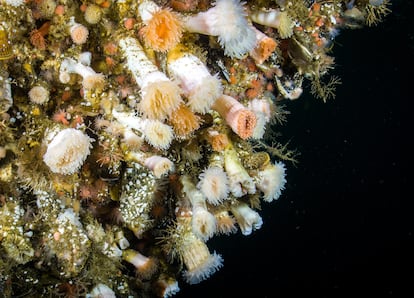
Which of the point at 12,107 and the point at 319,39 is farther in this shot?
the point at 319,39

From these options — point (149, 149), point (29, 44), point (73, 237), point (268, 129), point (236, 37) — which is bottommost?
point (268, 129)

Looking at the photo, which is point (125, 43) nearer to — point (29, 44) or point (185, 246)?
point (29, 44)

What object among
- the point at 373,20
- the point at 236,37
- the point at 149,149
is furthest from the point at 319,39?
the point at 149,149

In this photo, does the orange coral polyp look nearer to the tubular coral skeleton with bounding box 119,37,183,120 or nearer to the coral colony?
the coral colony

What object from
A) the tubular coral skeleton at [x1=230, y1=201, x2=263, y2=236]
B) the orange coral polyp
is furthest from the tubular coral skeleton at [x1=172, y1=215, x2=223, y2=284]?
the orange coral polyp

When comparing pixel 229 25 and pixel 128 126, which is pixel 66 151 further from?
pixel 229 25

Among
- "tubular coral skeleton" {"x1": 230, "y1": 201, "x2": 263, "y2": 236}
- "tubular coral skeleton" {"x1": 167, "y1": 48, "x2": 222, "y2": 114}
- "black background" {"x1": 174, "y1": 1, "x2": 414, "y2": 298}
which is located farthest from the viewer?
"black background" {"x1": 174, "y1": 1, "x2": 414, "y2": 298}
